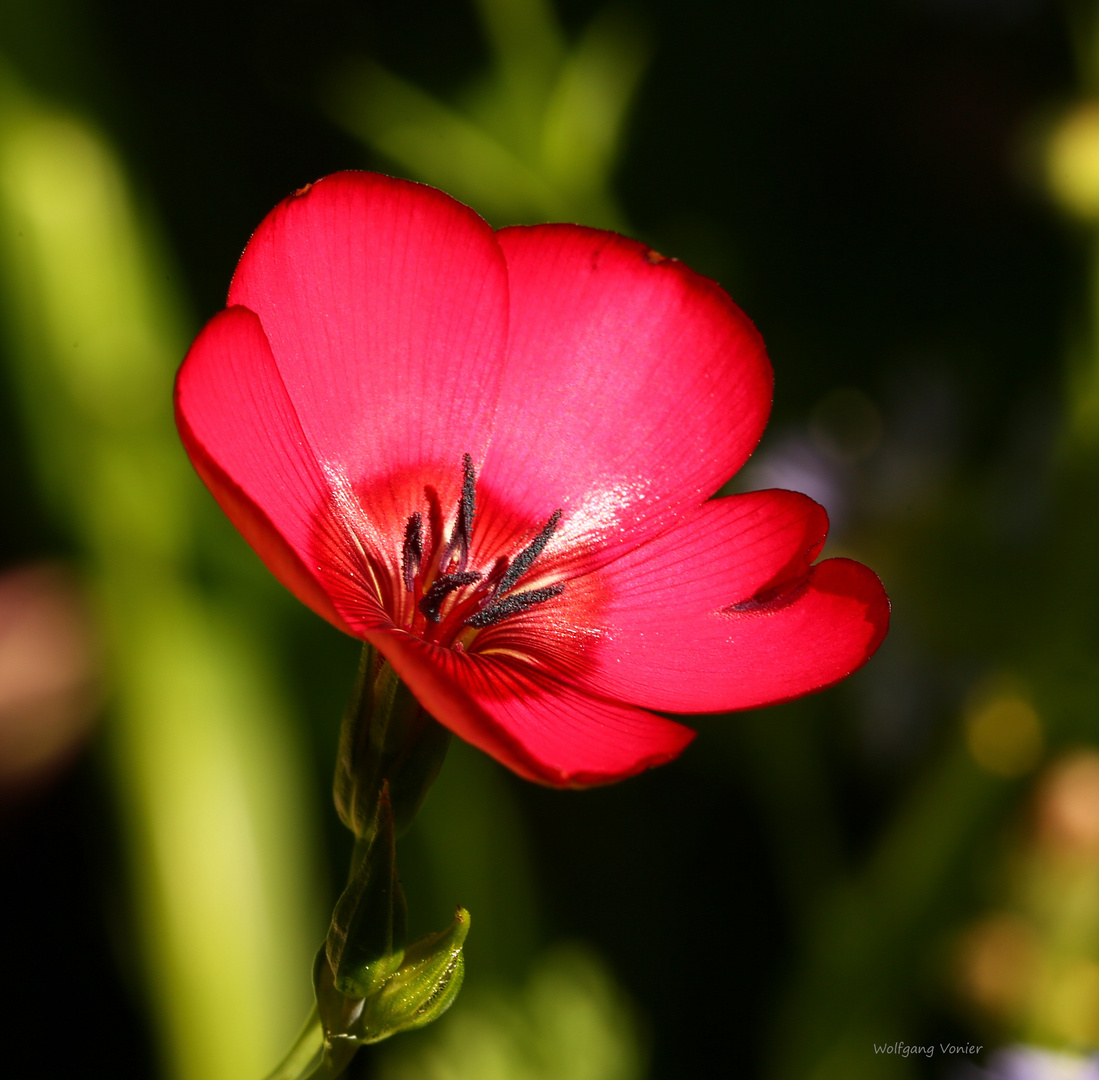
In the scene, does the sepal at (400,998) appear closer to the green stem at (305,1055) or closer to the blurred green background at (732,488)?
the green stem at (305,1055)

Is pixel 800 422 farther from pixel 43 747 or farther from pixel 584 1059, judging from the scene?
pixel 43 747

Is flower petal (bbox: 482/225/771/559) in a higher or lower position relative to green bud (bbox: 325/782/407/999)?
higher

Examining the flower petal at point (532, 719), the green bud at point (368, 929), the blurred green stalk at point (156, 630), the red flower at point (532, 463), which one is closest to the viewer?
the flower petal at point (532, 719)

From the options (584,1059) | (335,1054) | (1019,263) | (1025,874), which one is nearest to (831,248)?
(1019,263)

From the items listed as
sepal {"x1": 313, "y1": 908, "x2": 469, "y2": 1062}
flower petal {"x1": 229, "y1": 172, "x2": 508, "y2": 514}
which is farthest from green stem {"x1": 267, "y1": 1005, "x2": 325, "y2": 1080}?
flower petal {"x1": 229, "y1": 172, "x2": 508, "y2": 514}

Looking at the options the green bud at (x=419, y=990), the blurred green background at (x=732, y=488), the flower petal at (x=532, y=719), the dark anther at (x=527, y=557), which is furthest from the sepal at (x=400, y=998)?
the blurred green background at (x=732, y=488)

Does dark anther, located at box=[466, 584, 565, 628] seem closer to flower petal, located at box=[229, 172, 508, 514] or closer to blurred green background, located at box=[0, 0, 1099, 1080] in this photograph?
flower petal, located at box=[229, 172, 508, 514]

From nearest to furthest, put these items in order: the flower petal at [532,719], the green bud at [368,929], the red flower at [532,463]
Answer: the flower petal at [532,719]
the green bud at [368,929]
the red flower at [532,463]
